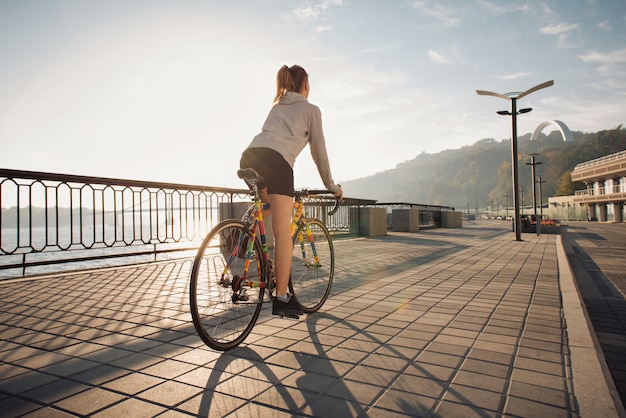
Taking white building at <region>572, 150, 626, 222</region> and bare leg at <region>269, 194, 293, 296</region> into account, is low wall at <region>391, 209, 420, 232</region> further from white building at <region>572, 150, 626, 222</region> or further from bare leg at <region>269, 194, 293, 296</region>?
white building at <region>572, 150, 626, 222</region>

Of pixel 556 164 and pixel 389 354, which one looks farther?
pixel 556 164

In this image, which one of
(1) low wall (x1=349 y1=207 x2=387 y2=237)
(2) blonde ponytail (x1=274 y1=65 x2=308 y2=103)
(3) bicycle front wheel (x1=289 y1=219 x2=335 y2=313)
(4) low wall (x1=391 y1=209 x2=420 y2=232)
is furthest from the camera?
(4) low wall (x1=391 y1=209 x2=420 y2=232)

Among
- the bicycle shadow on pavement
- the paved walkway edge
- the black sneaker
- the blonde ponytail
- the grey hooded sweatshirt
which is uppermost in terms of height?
the blonde ponytail

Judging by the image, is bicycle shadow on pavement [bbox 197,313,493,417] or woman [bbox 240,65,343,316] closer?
bicycle shadow on pavement [bbox 197,313,493,417]

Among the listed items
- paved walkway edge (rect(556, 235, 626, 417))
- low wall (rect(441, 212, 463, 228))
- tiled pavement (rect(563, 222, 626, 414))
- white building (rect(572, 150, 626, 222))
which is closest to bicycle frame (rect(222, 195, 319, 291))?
paved walkway edge (rect(556, 235, 626, 417))

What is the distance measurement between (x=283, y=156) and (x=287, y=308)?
1.25 meters

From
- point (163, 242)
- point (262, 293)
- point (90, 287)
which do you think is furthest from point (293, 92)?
point (163, 242)

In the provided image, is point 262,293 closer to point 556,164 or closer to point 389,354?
point 389,354

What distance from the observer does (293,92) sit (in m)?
3.39

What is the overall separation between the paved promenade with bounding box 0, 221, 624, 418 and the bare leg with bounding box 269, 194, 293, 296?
1.43ft

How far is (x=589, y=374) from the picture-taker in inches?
92.0

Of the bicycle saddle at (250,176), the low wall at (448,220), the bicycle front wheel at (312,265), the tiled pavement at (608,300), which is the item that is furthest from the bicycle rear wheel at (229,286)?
the low wall at (448,220)

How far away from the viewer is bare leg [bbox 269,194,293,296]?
3211mm

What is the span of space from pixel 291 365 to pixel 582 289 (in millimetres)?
6948
